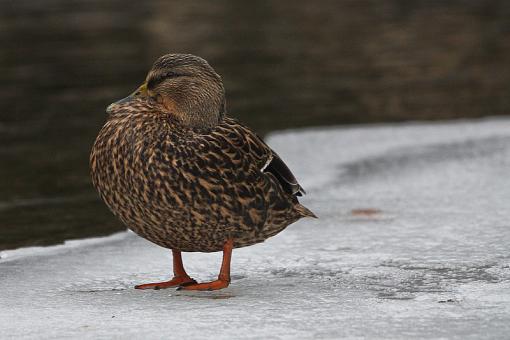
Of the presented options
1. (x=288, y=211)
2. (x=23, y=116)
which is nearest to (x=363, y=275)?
(x=288, y=211)

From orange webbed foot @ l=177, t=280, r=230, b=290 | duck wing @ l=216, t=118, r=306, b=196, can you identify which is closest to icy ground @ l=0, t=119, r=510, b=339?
orange webbed foot @ l=177, t=280, r=230, b=290

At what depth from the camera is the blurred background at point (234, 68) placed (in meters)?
8.44

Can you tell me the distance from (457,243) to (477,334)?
1735mm

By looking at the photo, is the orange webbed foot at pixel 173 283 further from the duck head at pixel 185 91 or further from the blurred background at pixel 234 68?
the blurred background at pixel 234 68

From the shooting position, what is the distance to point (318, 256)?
18.1ft

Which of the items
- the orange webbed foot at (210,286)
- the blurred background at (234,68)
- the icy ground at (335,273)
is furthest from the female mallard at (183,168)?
the blurred background at (234,68)

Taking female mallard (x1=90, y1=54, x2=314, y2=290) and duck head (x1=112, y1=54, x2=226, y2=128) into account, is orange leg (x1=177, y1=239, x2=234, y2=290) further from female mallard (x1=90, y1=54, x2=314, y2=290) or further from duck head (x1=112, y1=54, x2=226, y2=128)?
duck head (x1=112, y1=54, x2=226, y2=128)

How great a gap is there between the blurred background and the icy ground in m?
1.25

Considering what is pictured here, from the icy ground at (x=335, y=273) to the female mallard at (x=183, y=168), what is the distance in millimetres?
262

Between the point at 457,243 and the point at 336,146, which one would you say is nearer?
the point at 457,243

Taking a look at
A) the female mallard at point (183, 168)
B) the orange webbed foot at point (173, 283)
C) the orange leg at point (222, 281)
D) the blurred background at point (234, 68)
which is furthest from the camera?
the blurred background at point (234, 68)

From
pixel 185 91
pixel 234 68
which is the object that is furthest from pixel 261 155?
pixel 234 68

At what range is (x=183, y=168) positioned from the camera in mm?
4652

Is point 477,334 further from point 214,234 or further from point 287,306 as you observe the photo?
point 214,234
